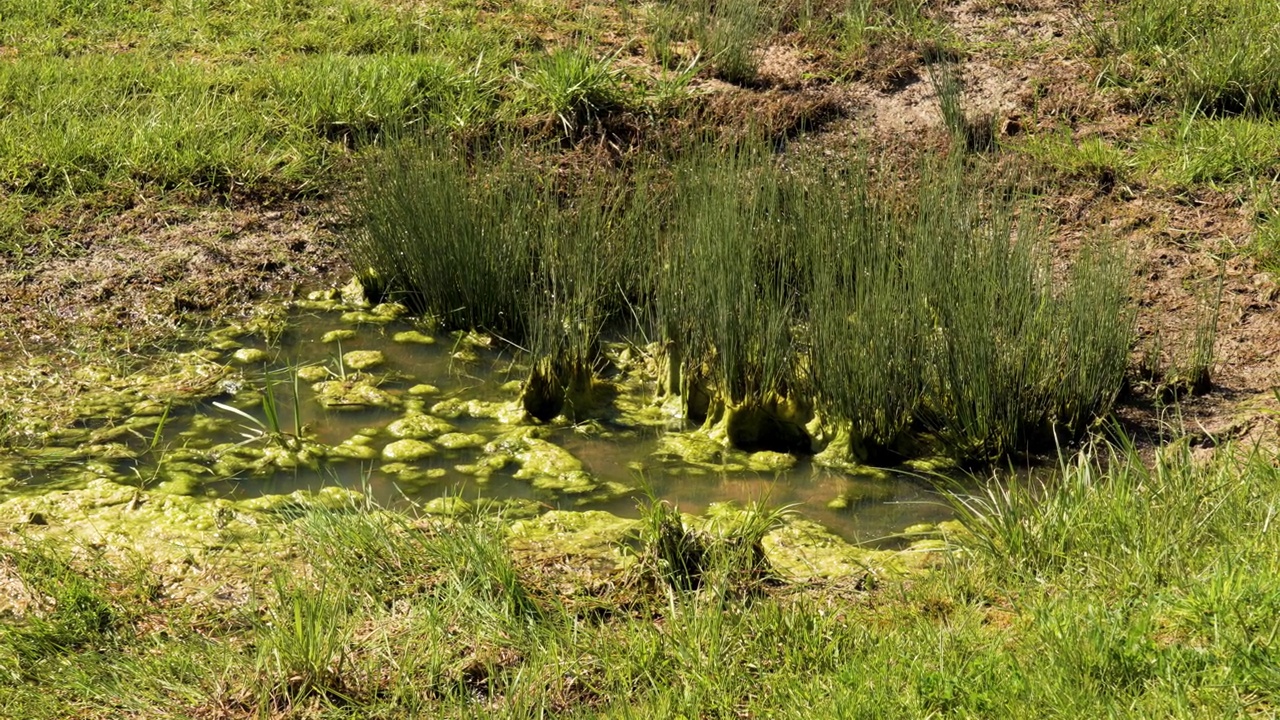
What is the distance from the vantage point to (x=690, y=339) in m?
4.22

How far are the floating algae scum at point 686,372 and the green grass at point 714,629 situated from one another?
1.85ft

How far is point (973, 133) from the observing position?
226 inches

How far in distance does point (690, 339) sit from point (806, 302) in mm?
385

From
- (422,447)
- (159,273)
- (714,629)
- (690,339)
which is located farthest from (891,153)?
(714,629)

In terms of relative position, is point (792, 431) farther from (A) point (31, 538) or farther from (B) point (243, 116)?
(B) point (243, 116)

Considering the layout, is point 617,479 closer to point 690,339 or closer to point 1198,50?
point 690,339

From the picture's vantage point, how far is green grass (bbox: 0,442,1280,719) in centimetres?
240

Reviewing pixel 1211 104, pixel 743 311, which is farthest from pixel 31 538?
pixel 1211 104

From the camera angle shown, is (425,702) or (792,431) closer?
(425,702)

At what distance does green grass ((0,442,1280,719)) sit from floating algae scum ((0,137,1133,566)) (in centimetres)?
56

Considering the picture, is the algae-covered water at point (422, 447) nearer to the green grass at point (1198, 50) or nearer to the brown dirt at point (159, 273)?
the brown dirt at point (159, 273)

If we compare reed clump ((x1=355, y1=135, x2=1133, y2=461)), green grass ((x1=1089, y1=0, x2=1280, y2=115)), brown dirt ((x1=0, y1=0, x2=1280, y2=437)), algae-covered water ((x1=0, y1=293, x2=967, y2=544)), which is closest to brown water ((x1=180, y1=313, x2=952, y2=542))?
algae-covered water ((x1=0, y1=293, x2=967, y2=544))

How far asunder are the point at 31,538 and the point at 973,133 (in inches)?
159

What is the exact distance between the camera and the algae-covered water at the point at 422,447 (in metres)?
3.76
